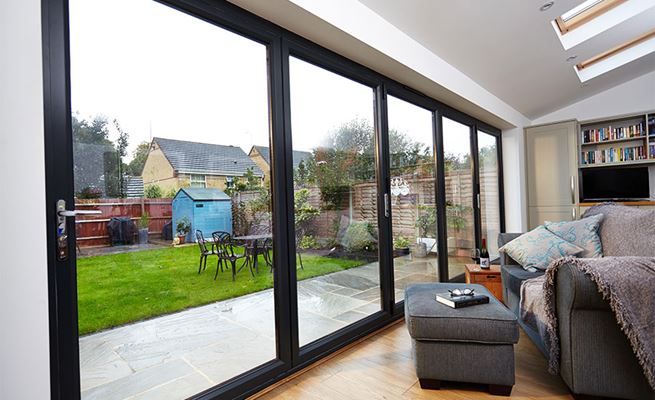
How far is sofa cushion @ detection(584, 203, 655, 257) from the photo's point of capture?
7.40 ft

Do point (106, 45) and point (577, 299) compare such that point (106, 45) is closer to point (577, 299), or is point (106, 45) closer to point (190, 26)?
point (190, 26)

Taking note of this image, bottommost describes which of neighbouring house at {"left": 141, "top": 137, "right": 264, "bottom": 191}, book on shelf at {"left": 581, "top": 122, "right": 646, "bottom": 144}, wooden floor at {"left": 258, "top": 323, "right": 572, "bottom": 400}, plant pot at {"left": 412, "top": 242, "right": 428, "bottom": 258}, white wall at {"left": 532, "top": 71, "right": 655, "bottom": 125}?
wooden floor at {"left": 258, "top": 323, "right": 572, "bottom": 400}

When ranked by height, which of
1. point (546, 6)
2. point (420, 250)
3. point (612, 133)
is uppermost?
point (546, 6)

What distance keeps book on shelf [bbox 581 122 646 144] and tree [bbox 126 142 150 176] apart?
6221 millimetres

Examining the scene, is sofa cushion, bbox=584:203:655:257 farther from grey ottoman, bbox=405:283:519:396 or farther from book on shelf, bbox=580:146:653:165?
book on shelf, bbox=580:146:653:165

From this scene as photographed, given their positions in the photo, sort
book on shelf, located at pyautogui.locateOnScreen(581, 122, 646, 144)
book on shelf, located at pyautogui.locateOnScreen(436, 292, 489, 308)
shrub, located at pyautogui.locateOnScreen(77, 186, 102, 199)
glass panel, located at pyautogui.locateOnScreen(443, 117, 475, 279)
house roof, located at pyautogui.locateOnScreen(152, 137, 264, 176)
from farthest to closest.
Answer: book on shelf, located at pyautogui.locateOnScreen(581, 122, 646, 144) → glass panel, located at pyautogui.locateOnScreen(443, 117, 475, 279) → book on shelf, located at pyautogui.locateOnScreen(436, 292, 489, 308) → house roof, located at pyautogui.locateOnScreen(152, 137, 264, 176) → shrub, located at pyautogui.locateOnScreen(77, 186, 102, 199)

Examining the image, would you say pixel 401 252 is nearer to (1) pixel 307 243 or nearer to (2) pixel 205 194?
(1) pixel 307 243

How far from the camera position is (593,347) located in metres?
1.56

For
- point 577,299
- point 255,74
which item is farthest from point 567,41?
point 255,74

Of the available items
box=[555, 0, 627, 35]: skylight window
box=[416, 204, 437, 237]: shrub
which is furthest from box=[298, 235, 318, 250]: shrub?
box=[555, 0, 627, 35]: skylight window

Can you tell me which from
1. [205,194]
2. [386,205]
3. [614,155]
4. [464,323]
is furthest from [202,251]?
[614,155]

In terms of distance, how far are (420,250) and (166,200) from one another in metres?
2.56

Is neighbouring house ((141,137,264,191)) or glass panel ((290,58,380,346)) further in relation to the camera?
glass panel ((290,58,380,346))

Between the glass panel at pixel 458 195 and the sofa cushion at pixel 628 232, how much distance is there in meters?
1.50
